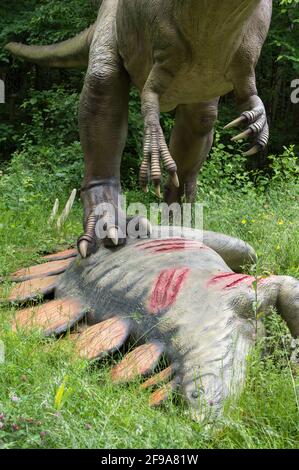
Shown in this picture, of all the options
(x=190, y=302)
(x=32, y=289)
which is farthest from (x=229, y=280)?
(x=32, y=289)

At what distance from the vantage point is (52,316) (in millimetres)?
3520

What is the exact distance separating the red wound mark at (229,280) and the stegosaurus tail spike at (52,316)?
0.79 m

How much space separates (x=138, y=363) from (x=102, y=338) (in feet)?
1.16

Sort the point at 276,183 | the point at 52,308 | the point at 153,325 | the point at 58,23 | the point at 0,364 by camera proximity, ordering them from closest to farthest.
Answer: the point at 0,364 → the point at 153,325 → the point at 52,308 → the point at 276,183 → the point at 58,23

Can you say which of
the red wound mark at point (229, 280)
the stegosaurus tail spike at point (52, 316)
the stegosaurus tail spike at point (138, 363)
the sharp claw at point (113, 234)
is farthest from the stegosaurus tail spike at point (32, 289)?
the red wound mark at point (229, 280)

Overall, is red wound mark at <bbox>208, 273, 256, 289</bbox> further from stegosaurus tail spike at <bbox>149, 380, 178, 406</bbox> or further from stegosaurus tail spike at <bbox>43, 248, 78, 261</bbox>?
stegosaurus tail spike at <bbox>43, 248, 78, 261</bbox>

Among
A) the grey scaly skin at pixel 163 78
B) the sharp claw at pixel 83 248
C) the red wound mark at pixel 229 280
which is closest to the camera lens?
the red wound mark at pixel 229 280

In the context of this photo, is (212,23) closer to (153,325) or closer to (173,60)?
(173,60)

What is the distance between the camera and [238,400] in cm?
236

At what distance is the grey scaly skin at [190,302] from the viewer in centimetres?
253

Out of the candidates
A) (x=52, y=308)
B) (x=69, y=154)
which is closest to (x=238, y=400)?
(x=52, y=308)

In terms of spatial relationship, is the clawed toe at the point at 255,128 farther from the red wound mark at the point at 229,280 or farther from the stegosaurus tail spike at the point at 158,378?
the stegosaurus tail spike at the point at 158,378

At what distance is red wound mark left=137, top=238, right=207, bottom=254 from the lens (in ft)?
11.5
